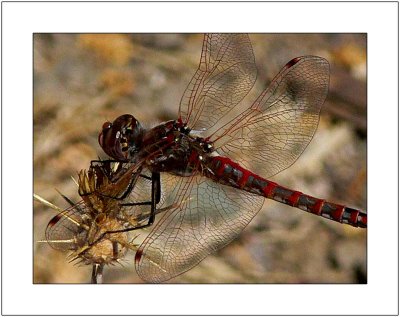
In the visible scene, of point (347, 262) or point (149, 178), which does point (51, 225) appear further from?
point (347, 262)

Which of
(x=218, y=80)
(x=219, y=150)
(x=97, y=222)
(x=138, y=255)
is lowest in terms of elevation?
(x=138, y=255)

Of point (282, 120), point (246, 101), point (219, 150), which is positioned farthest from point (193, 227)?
point (246, 101)

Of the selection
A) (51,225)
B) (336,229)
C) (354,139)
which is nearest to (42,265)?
(51,225)

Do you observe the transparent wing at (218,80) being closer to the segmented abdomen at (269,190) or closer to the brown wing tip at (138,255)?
the segmented abdomen at (269,190)

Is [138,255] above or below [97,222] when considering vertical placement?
below

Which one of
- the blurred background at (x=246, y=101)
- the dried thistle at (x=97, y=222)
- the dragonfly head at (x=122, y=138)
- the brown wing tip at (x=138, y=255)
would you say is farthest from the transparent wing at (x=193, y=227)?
the blurred background at (x=246, y=101)

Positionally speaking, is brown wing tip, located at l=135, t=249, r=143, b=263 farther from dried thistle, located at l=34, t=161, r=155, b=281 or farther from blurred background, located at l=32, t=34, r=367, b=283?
blurred background, located at l=32, t=34, r=367, b=283

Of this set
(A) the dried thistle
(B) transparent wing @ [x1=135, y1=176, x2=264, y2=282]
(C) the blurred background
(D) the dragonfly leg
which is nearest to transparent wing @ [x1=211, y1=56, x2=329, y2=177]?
(B) transparent wing @ [x1=135, y1=176, x2=264, y2=282]

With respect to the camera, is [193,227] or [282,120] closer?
[193,227]

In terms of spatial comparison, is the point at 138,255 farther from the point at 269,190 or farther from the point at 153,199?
the point at 269,190

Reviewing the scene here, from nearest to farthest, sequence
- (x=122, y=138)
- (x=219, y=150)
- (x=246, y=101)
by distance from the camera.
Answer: (x=122, y=138) < (x=219, y=150) < (x=246, y=101)
